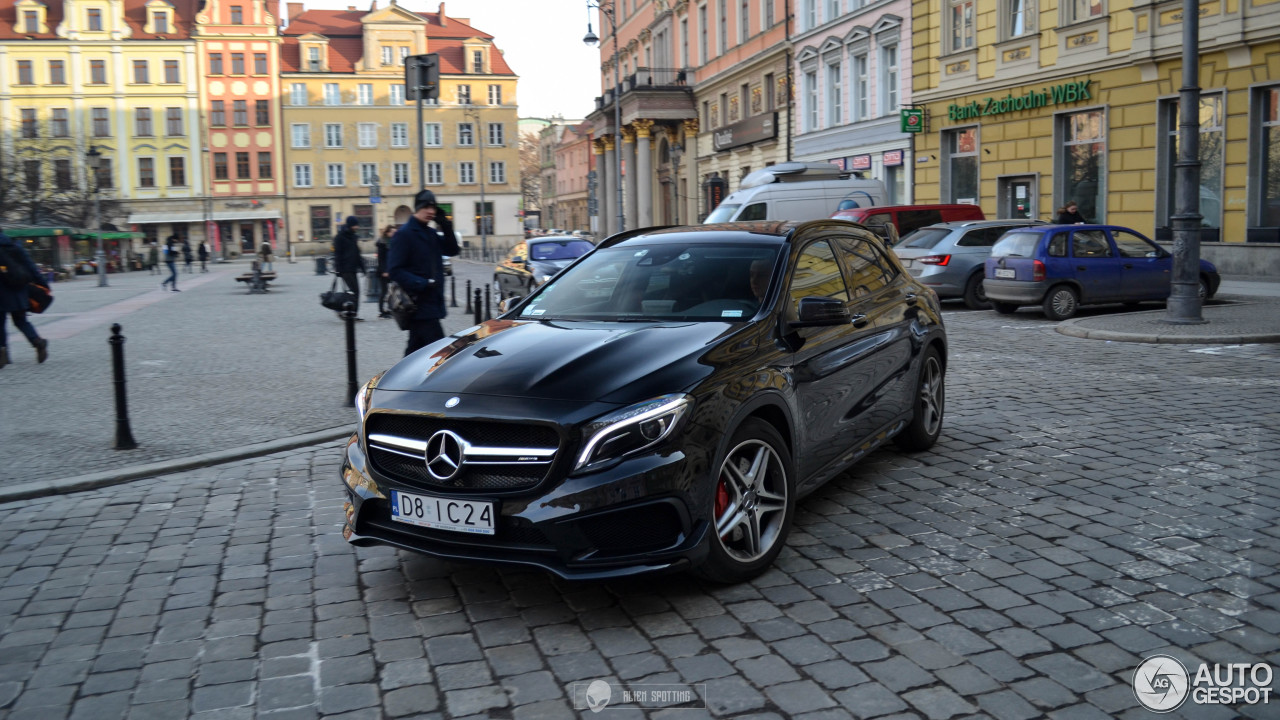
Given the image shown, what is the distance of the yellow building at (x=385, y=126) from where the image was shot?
79.7 meters

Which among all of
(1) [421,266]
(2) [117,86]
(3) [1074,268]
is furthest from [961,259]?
(2) [117,86]

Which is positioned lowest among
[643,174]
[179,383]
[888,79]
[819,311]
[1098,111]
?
[179,383]

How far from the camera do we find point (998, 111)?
28.0 meters

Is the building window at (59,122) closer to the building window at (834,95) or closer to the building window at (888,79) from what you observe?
the building window at (834,95)

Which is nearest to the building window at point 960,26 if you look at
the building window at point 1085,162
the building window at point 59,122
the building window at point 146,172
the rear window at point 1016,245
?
the building window at point 1085,162

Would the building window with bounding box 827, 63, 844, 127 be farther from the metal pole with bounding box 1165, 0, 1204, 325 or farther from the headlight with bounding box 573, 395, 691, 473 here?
the headlight with bounding box 573, 395, 691, 473

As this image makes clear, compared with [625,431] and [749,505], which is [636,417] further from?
[749,505]

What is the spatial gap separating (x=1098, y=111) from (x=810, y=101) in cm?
1587

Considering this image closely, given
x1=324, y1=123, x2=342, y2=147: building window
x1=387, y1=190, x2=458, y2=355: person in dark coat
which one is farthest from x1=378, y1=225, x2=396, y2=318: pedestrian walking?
x1=324, y1=123, x2=342, y2=147: building window

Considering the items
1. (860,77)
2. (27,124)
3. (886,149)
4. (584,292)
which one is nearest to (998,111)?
(886,149)

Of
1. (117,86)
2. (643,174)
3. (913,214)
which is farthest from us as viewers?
(117,86)

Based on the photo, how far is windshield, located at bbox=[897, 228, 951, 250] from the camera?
19.3 meters

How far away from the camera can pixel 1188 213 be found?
565 inches

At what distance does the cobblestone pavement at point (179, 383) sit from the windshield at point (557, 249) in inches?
130
